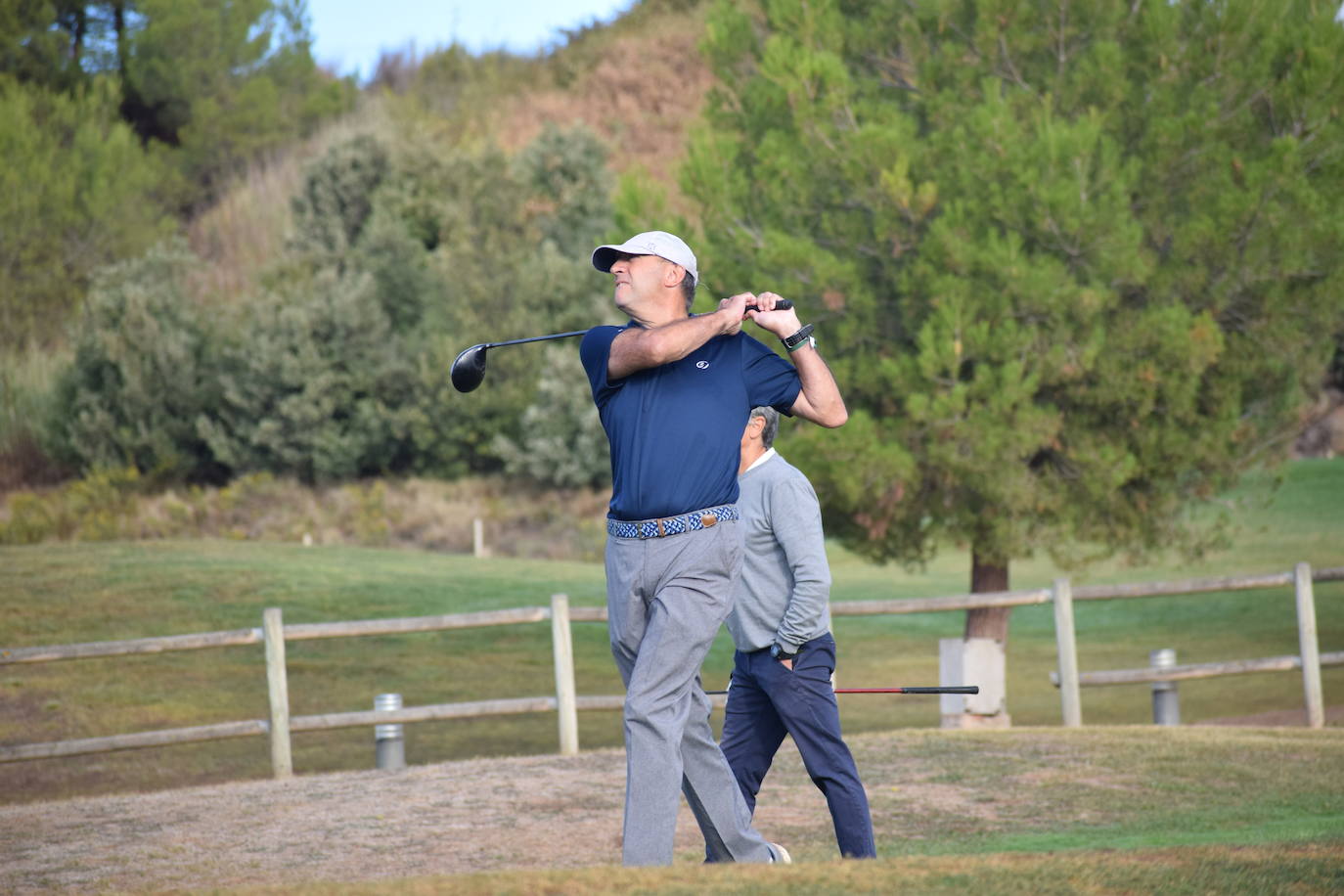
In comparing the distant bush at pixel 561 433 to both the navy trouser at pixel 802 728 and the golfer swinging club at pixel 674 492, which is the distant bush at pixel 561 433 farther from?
the golfer swinging club at pixel 674 492

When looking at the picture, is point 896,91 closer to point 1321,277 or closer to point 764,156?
point 764,156

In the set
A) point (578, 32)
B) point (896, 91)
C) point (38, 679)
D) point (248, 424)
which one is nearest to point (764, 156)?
point (896, 91)

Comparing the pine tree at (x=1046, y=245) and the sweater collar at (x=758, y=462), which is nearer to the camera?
the sweater collar at (x=758, y=462)

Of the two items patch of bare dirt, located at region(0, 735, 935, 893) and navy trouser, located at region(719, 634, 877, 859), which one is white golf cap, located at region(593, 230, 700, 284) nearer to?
navy trouser, located at region(719, 634, 877, 859)

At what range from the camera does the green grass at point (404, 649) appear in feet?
51.2

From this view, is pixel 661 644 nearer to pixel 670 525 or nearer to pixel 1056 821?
pixel 670 525

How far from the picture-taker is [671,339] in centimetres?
432

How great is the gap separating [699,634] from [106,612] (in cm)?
1702

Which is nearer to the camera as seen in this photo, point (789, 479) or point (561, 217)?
point (789, 479)

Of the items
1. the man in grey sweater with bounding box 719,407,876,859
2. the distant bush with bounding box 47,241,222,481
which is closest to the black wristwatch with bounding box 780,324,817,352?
the man in grey sweater with bounding box 719,407,876,859

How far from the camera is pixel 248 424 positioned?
33125 mm

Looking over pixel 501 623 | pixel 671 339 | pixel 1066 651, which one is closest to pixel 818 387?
pixel 671 339

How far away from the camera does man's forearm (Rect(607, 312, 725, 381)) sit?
4.33 metres

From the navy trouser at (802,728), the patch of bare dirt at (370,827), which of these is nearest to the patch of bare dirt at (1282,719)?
the patch of bare dirt at (370,827)
